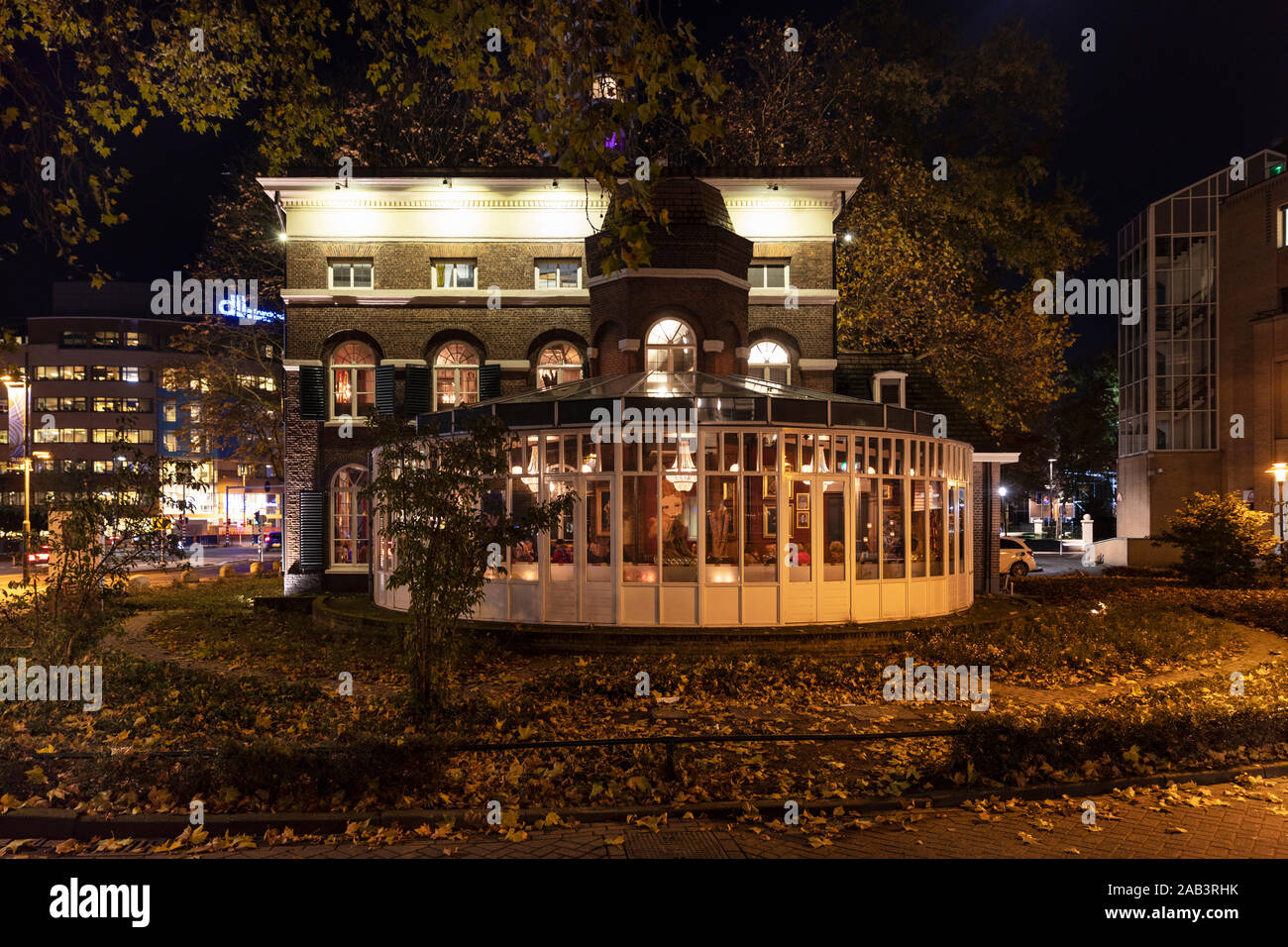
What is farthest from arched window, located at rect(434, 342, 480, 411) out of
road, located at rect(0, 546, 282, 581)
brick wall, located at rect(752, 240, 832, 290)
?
road, located at rect(0, 546, 282, 581)

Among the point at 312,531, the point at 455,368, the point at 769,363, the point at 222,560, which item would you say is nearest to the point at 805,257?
the point at 769,363

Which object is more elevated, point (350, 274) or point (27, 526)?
point (350, 274)

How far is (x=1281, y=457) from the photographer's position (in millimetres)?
35750

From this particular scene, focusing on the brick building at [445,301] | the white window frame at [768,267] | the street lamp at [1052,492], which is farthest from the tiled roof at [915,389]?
the street lamp at [1052,492]

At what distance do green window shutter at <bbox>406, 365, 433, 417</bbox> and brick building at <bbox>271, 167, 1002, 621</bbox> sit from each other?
4cm

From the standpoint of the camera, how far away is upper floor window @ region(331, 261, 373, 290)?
23172mm

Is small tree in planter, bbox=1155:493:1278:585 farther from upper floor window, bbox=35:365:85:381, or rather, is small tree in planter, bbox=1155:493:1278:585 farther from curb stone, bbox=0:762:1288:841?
upper floor window, bbox=35:365:85:381

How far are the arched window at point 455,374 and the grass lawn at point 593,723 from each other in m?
8.81

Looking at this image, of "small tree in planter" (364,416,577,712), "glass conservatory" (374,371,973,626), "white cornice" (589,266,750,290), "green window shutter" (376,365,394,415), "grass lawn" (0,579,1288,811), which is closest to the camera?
"grass lawn" (0,579,1288,811)

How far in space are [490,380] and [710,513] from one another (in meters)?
10.3

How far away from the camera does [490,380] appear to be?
895 inches

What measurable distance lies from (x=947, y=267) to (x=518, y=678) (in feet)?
72.7

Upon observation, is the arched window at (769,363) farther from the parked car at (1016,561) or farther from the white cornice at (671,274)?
the parked car at (1016,561)

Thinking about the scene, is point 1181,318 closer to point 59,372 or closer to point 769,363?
point 769,363
